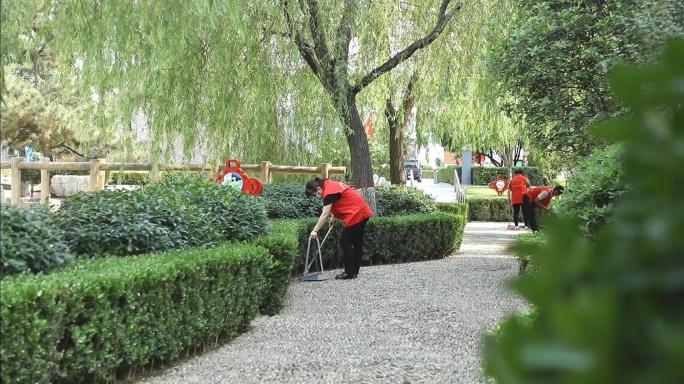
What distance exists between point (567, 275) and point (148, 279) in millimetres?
4060

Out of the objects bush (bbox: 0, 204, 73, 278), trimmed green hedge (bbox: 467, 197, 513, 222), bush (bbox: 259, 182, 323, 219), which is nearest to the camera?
bush (bbox: 0, 204, 73, 278)

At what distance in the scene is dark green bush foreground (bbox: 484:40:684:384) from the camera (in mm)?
837

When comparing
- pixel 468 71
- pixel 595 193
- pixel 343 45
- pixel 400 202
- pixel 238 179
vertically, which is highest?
pixel 343 45

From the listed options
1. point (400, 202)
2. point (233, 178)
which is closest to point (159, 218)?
point (233, 178)

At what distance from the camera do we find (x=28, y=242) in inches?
175

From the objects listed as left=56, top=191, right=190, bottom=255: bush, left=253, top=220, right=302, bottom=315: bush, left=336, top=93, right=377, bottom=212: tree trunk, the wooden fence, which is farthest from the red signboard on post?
left=56, top=191, right=190, bottom=255: bush

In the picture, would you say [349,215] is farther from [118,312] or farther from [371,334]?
[118,312]

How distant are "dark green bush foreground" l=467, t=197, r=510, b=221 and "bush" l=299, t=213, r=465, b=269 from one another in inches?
432

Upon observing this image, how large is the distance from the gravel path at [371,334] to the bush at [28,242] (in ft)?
3.16

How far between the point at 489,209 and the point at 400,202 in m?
11.4

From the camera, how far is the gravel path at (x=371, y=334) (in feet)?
16.4

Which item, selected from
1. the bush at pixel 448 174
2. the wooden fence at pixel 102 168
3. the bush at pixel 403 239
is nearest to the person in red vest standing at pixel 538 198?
the bush at pixel 403 239

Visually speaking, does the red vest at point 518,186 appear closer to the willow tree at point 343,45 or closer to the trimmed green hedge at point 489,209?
the trimmed green hedge at point 489,209

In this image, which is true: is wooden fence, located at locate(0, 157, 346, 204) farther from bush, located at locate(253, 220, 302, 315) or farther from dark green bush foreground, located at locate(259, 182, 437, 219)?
bush, located at locate(253, 220, 302, 315)
